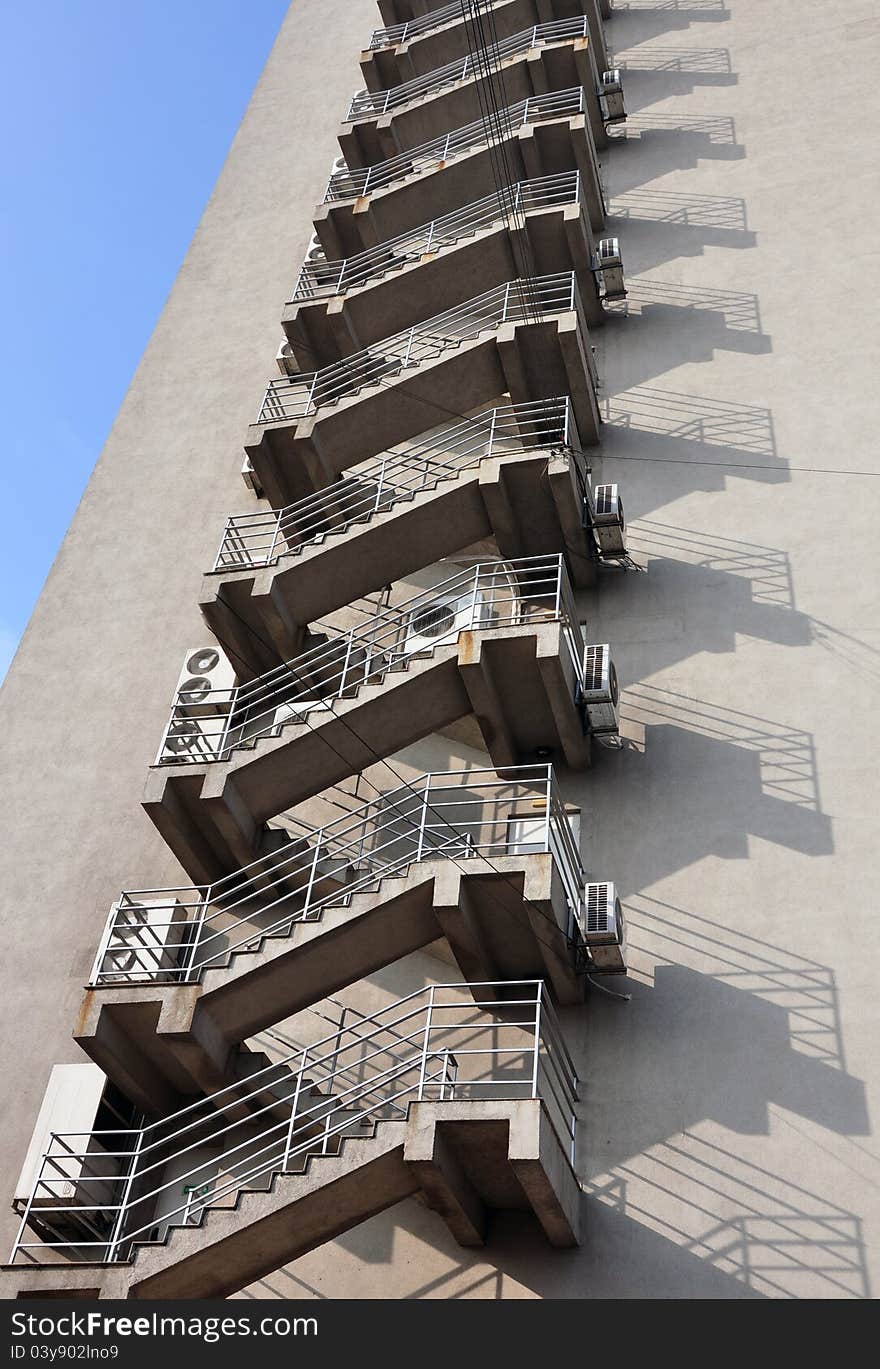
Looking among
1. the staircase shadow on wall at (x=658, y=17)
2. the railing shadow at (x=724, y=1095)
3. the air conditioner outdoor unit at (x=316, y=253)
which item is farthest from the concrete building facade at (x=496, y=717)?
the air conditioner outdoor unit at (x=316, y=253)

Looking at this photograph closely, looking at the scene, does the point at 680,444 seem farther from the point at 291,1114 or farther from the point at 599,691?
the point at 291,1114

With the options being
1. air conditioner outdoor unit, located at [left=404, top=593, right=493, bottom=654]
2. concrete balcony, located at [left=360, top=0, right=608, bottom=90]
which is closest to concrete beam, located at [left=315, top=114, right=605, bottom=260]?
concrete balcony, located at [left=360, top=0, right=608, bottom=90]

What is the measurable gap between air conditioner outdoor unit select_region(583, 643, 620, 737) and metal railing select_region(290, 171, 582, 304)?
884 cm

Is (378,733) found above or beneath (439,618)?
beneath

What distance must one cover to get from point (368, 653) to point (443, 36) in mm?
15110

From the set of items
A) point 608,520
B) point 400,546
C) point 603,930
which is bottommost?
point 603,930

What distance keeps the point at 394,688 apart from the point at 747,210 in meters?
13.0

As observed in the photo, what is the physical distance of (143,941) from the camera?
1516cm

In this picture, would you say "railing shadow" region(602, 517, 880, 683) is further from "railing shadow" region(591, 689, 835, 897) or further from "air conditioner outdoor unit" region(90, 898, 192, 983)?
"air conditioner outdoor unit" region(90, 898, 192, 983)

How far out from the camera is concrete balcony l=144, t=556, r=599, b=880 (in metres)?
15.8

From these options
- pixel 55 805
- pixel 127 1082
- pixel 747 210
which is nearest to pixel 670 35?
pixel 747 210

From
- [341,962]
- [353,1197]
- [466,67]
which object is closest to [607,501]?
[341,962]

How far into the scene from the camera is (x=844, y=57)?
25.2 metres

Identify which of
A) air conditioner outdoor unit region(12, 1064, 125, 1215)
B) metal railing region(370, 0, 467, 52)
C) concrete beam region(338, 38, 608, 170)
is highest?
metal railing region(370, 0, 467, 52)
